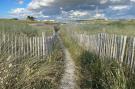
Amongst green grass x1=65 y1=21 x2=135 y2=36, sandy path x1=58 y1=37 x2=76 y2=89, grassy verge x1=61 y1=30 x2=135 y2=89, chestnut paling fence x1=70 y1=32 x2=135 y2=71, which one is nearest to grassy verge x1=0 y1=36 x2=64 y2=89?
sandy path x1=58 y1=37 x2=76 y2=89

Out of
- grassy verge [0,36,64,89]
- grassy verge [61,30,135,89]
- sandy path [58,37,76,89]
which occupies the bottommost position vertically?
sandy path [58,37,76,89]

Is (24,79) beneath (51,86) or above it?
above

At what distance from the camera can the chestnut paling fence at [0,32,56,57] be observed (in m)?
8.47

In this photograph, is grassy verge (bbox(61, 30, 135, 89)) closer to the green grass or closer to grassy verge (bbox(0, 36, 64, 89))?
grassy verge (bbox(0, 36, 64, 89))

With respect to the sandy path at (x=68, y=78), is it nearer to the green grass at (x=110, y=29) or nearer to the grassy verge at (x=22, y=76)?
the grassy verge at (x=22, y=76)

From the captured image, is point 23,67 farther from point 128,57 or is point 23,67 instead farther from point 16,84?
point 128,57

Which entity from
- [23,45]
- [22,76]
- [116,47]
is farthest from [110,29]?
[22,76]

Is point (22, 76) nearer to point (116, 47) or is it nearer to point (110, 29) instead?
point (116, 47)

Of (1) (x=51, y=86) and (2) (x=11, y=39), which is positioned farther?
(2) (x=11, y=39)

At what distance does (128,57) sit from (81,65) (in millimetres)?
3960

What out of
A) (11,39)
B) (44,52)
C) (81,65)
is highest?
(11,39)

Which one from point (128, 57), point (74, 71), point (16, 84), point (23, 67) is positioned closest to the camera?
point (16, 84)

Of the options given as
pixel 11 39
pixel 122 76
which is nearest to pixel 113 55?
pixel 122 76

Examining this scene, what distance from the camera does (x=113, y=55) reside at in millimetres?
8305
